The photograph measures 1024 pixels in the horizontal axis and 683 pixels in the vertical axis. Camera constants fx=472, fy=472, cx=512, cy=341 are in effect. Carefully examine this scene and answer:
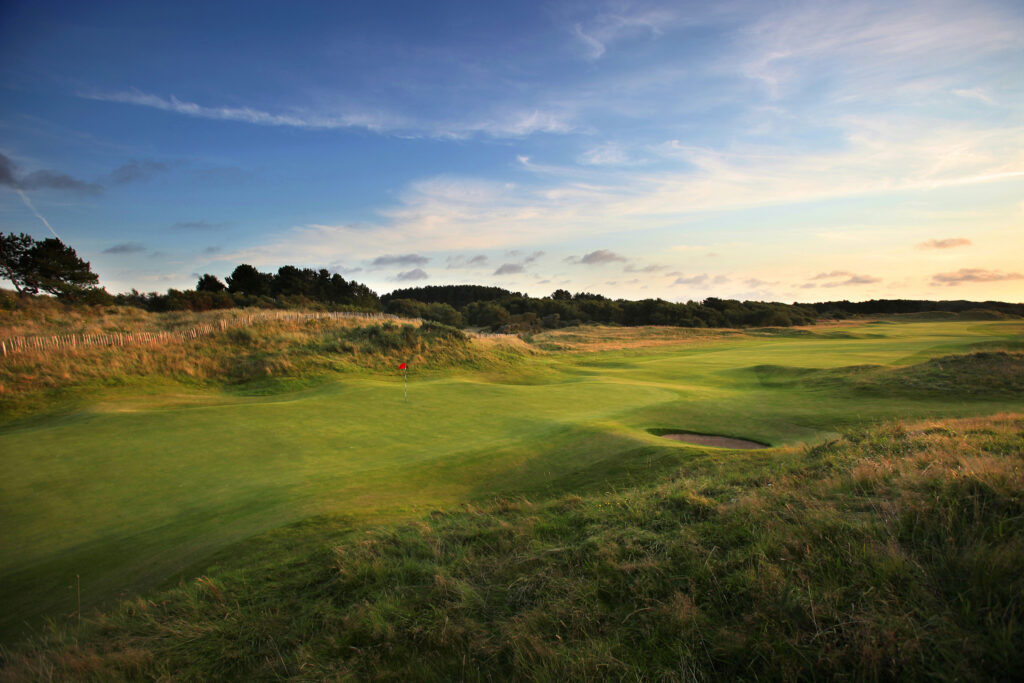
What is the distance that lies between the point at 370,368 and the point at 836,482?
24922 mm

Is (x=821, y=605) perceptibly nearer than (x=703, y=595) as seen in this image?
Yes

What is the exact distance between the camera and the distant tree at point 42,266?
45844 mm

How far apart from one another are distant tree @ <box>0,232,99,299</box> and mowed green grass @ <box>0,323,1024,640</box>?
43756 millimetres

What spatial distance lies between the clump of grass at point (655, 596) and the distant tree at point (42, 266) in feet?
198

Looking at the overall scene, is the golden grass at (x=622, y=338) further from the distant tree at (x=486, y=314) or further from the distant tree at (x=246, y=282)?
the distant tree at (x=246, y=282)

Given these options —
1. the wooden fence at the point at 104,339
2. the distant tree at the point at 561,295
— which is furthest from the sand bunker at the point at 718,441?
the distant tree at the point at 561,295

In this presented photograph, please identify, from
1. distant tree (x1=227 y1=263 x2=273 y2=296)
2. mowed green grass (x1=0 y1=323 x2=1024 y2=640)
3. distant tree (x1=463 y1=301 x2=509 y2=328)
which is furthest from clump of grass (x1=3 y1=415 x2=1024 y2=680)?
distant tree (x1=227 y1=263 x2=273 y2=296)

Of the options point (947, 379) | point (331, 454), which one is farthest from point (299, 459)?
point (947, 379)

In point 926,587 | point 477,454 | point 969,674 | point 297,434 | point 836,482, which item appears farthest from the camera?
point 297,434

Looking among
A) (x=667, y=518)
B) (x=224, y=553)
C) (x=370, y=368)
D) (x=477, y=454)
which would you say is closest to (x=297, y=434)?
(x=477, y=454)

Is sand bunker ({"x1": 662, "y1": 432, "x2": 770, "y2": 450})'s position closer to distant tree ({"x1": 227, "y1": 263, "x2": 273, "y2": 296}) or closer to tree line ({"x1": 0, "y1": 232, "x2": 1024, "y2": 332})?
tree line ({"x1": 0, "y1": 232, "x2": 1024, "y2": 332})

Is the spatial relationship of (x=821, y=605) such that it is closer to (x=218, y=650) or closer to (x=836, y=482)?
(x=836, y=482)

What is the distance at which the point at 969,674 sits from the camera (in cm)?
229

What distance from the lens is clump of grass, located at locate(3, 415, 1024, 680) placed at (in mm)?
2701
